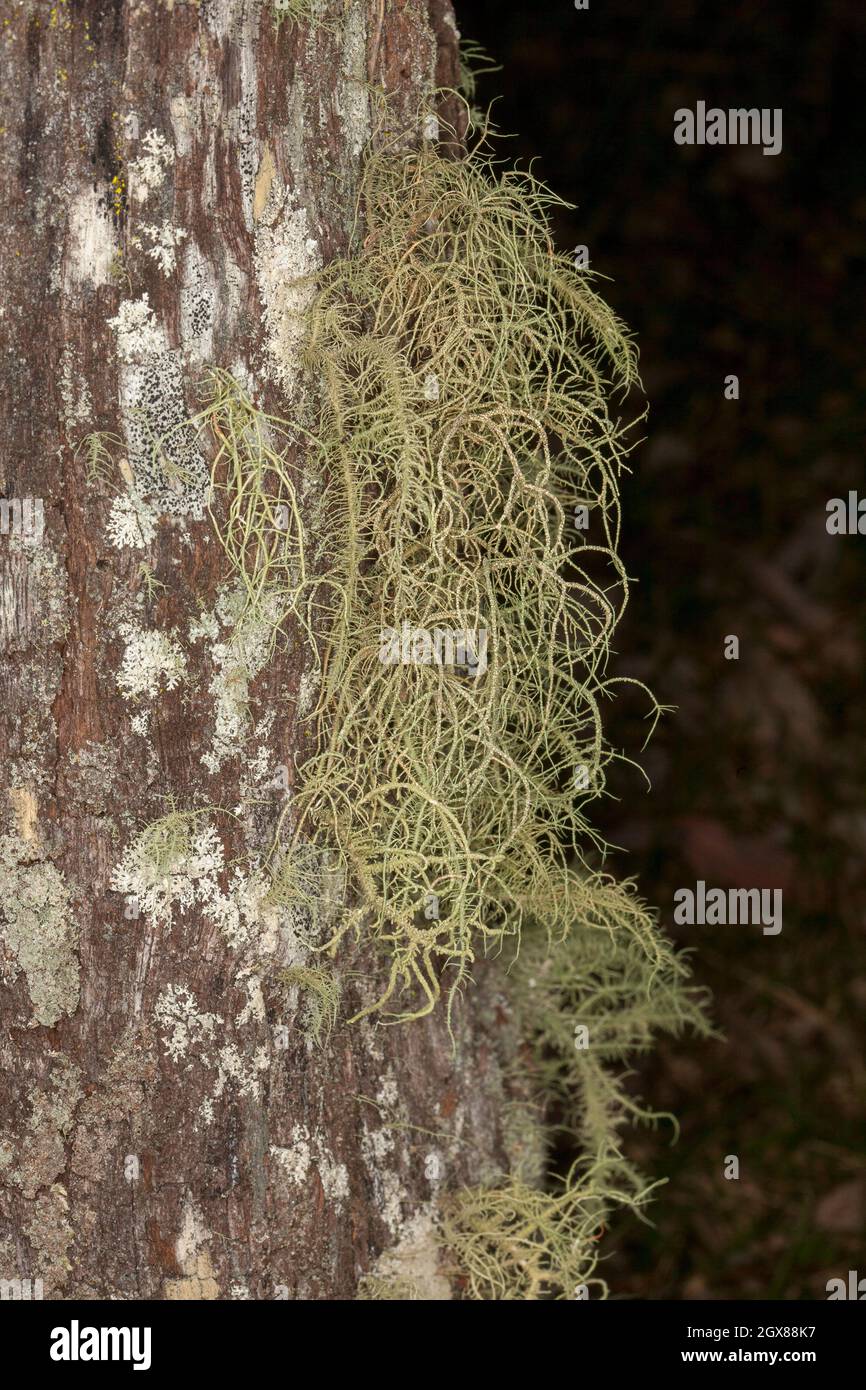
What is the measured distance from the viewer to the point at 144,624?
2.88ft

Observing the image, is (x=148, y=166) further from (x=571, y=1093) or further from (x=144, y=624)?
(x=571, y=1093)

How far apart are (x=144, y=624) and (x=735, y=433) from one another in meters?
0.94

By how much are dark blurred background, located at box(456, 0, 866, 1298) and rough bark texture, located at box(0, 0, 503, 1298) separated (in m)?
0.63

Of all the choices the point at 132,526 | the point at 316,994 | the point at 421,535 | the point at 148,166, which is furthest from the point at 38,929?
the point at 148,166

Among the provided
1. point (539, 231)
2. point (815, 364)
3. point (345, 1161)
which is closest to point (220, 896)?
point (345, 1161)

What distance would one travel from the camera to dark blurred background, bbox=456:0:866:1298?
147 cm

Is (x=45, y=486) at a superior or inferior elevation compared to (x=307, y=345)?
inferior

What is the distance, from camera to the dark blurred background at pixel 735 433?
4.83 feet

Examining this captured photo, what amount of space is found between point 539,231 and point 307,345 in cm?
23

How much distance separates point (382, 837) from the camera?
0.92 meters

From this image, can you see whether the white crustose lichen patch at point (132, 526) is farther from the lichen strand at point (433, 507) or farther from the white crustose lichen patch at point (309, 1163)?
the white crustose lichen patch at point (309, 1163)

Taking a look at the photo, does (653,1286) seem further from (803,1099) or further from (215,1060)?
(215,1060)

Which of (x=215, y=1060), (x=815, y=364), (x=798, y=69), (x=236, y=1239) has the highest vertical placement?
(x=798, y=69)

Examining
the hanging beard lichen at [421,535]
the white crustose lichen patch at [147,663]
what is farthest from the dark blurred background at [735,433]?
the white crustose lichen patch at [147,663]
